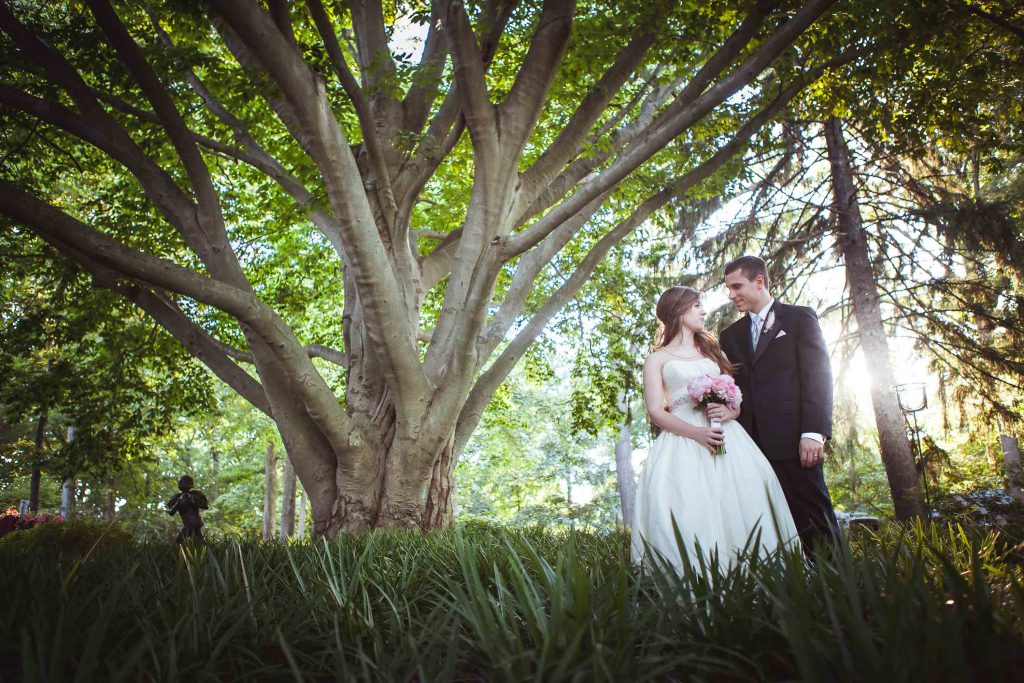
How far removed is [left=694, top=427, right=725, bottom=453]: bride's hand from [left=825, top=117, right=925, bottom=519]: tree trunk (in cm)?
606

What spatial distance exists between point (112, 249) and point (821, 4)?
4815mm

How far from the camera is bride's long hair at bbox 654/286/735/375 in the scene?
3.64 metres

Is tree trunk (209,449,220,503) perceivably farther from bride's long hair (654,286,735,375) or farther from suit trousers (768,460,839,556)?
suit trousers (768,460,839,556)

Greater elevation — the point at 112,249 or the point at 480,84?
the point at 480,84

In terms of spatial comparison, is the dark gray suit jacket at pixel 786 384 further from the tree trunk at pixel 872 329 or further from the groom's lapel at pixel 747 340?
the tree trunk at pixel 872 329

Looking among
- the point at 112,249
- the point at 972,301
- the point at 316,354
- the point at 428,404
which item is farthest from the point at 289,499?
the point at 972,301

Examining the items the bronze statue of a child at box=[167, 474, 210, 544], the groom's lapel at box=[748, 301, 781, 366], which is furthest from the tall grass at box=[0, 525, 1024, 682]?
the bronze statue of a child at box=[167, 474, 210, 544]

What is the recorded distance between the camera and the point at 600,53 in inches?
201

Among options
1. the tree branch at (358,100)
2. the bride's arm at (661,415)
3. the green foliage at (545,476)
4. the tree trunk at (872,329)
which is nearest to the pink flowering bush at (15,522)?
the tree branch at (358,100)

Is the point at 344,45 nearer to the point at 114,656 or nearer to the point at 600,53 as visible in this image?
the point at 600,53

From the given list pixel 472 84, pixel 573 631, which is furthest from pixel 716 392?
pixel 472 84

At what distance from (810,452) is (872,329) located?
6386 mm

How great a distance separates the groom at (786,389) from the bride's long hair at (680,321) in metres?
0.21

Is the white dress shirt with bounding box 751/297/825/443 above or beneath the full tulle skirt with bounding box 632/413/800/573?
above
